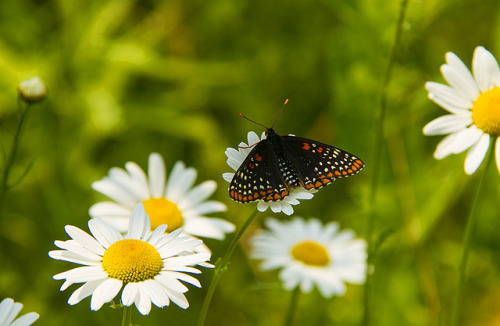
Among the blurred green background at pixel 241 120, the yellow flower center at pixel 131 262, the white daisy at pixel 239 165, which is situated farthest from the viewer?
the blurred green background at pixel 241 120

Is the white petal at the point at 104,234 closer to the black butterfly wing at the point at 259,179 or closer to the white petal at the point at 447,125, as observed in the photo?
the black butterfly wing at the point at 259,179

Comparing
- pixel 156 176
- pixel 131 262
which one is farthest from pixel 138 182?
pixel 131 262

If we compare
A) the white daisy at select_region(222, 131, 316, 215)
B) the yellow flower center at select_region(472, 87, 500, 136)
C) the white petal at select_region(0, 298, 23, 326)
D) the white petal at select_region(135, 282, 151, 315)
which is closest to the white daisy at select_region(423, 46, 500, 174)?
the yellow flower center at select_region(472, 87, 500, 136)

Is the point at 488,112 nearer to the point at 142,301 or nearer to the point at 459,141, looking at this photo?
the point at 459,141

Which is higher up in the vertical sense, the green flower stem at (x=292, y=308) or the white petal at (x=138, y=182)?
the white petal at (x=138, y=182)

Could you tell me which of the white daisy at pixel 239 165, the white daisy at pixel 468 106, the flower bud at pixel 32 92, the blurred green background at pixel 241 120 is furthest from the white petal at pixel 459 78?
the flower bud at pixel 32 92

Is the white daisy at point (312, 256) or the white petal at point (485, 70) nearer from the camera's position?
the white petal at point (485, 70)

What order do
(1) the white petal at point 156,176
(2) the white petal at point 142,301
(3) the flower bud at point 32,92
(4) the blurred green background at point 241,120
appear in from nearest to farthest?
(2) the white petal at point 142,301 → (3) the flower bud at point 32,92 → (1) the white petal at point 156,176 → (4) the blurred green background at point 241,120
